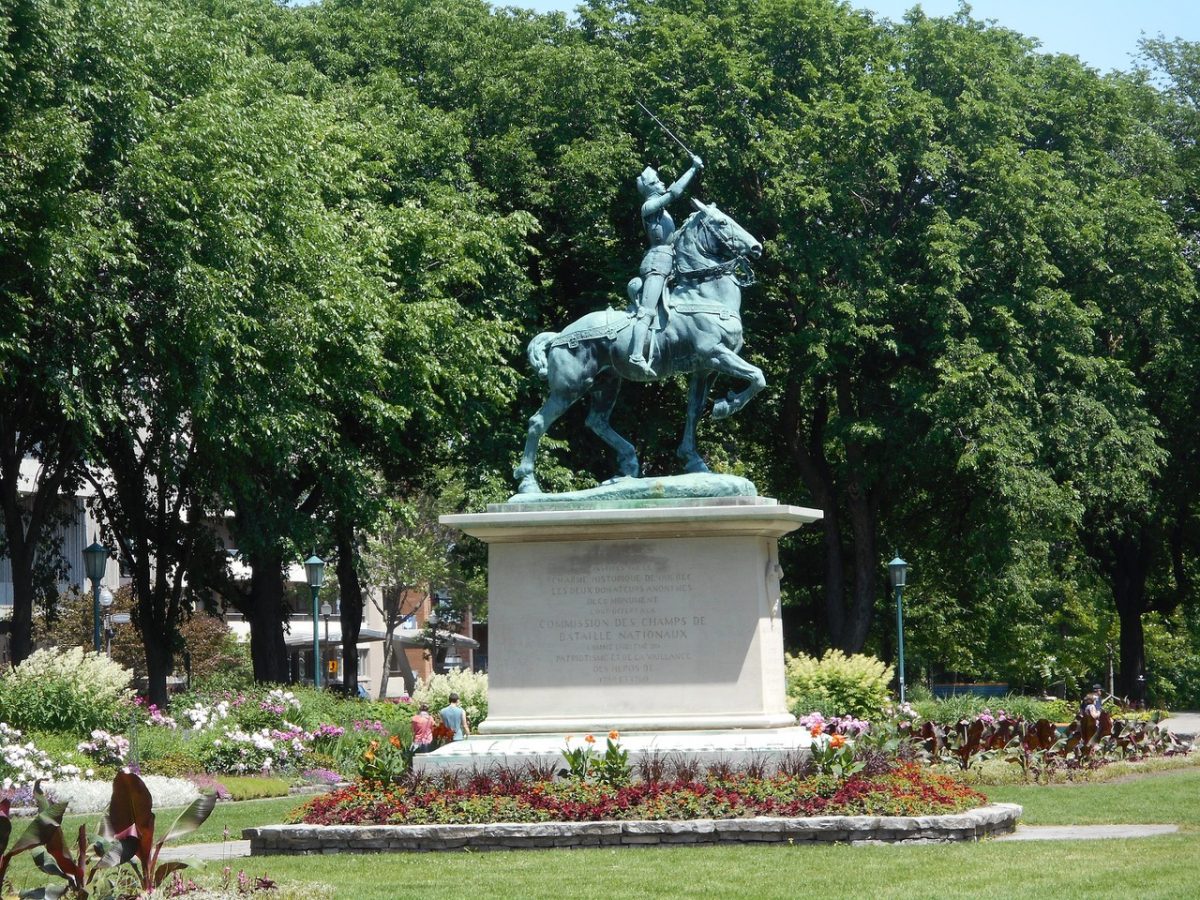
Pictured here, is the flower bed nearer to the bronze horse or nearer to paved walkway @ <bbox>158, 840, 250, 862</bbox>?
paved walkway @ <bbox>158, 840, 250, 862</bbox>

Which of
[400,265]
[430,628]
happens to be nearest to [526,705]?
[400,265]

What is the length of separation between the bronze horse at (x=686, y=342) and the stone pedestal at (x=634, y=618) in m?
1.41

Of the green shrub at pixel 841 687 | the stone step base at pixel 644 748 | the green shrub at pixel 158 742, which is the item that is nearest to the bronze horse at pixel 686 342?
the stone step base at pixel 644 748

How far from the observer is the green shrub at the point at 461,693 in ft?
109

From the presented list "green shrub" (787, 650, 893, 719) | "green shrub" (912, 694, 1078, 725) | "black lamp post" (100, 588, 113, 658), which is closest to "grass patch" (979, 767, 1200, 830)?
"green shrub" (912, 694, 1078, 725)

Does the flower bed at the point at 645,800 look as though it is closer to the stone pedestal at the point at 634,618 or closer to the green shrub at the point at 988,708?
the stone pedestal at the point at 634,618

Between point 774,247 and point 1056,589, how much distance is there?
26.1m

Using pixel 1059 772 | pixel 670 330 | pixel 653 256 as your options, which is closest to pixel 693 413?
pixel 670 330

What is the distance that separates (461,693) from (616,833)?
64.0 feet

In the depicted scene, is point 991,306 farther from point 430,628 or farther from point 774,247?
point 430,628

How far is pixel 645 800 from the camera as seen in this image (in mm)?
15602

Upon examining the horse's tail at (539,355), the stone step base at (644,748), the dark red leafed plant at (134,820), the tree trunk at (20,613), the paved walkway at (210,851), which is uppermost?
the horse's tail at (539,355)

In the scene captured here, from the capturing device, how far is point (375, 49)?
128 feet

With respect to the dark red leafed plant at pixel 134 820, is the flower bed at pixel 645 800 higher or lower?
lower
